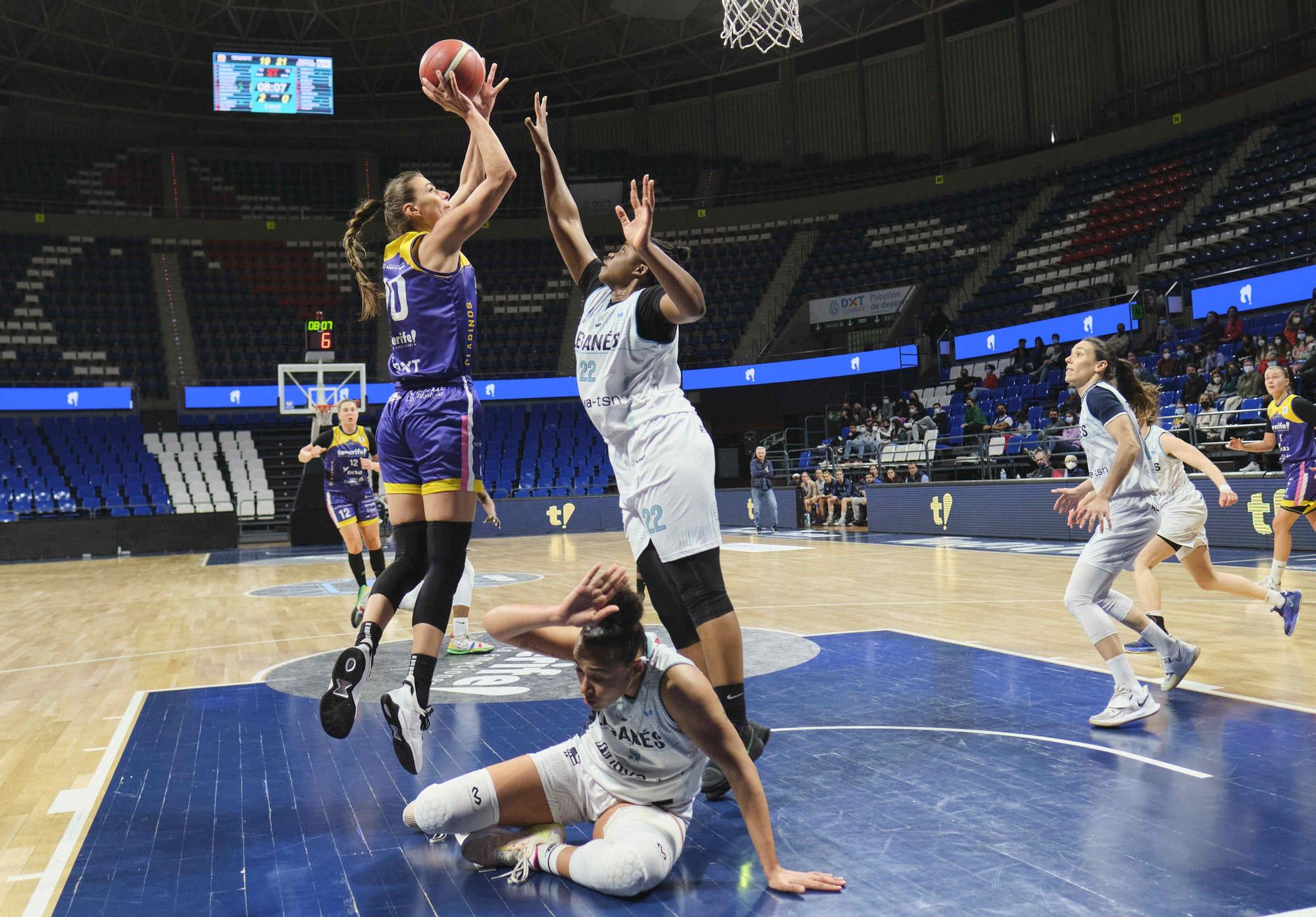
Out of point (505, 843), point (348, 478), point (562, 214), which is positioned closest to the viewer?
point (505, 843)

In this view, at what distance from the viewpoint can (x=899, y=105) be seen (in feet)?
98.9

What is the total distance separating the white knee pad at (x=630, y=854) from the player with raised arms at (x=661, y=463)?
26.8 inches

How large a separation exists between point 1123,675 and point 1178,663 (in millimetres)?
678

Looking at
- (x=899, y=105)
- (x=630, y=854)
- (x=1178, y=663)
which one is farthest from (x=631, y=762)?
(x=899, y=105)

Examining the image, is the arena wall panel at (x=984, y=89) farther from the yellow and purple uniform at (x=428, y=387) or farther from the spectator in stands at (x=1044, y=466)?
the yellow and purple uniform at (x=428, y=387)

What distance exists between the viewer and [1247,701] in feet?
15.3

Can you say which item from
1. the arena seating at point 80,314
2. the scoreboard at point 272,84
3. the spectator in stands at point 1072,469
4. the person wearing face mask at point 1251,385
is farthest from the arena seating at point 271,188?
the person wearing face mask at point 1251,385

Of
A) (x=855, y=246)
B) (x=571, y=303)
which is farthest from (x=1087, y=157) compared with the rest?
(x=571, y=303)

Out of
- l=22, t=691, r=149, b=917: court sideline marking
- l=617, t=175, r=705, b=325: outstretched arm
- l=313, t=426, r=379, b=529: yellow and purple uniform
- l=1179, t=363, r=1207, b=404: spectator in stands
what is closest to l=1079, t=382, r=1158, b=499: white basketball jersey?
l=617, t=175, r=705, b=325: outstretched arm

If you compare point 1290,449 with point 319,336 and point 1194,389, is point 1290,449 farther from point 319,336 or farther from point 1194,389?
point 319,336

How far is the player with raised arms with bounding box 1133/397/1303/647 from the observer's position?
20.4ft

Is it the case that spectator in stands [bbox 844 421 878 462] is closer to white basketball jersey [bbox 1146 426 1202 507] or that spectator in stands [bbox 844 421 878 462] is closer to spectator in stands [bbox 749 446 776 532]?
spectator in stands [bbox 749 446 776 532]

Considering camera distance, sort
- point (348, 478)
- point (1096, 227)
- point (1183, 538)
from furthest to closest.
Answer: point (1096, 227) < point (348, 478) < point (1183, 538)

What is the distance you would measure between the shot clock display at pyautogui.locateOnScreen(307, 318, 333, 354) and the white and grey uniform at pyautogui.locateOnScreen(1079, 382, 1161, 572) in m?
23.1
